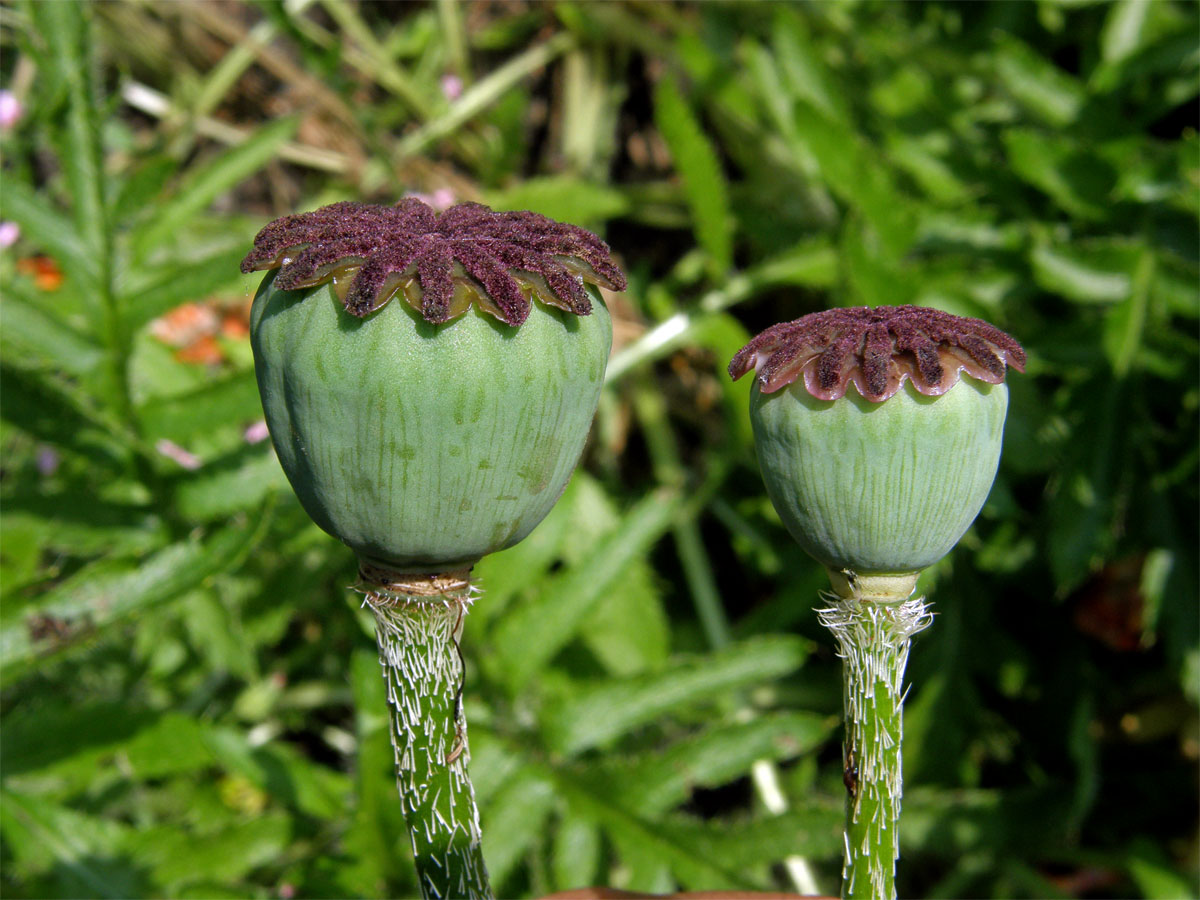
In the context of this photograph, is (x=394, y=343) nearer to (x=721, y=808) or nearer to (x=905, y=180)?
(x=905, y=180)

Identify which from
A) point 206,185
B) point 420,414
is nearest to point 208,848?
point 206,185

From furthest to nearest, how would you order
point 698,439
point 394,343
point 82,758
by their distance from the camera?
point 698,439
point 82,758
point 394,343

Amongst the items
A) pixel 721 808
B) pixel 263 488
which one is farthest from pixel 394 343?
pixel 721 808

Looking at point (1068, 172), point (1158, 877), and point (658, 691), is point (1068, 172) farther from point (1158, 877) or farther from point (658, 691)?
point (1158, 877)

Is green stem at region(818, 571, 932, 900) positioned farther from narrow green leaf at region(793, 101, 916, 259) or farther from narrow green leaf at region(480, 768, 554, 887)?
narrow green leaf at region(793, 101, 916, 259)

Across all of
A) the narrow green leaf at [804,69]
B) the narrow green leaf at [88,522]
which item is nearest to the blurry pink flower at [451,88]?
the narrow green leaf at [804,69]

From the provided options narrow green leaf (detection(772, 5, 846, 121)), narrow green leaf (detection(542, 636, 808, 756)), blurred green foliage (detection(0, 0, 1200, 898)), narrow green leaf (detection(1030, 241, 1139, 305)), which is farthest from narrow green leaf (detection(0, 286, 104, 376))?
narrow green leaf (detection(1030, 241, 1139, 305))
